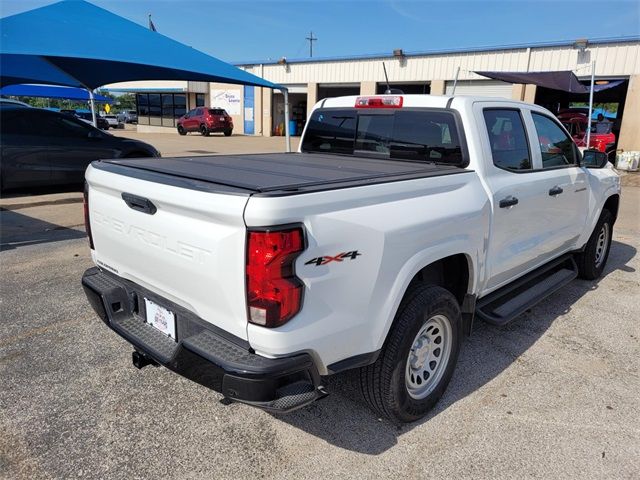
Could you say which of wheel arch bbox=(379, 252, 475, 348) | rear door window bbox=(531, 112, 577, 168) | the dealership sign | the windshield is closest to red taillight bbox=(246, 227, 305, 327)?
wheel arch bbox=(379, 252, 475, 348)

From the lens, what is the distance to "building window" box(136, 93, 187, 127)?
37500mm

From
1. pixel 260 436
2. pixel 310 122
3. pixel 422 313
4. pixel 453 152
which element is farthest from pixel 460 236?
pixel 310 122

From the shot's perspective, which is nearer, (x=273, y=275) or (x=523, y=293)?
(x=273, y=275)

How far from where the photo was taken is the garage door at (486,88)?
73.5ft

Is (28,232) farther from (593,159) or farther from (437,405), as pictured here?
(593,159)

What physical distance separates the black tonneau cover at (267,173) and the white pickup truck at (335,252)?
0.01 m

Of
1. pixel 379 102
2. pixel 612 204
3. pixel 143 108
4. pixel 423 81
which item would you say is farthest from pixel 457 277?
pixel 143 108

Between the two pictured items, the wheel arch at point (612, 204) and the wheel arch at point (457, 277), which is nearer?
the wheel arch at point (457, 277)

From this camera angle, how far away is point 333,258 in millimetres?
2084

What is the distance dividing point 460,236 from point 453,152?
0.77 metres

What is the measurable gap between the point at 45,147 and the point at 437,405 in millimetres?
8758

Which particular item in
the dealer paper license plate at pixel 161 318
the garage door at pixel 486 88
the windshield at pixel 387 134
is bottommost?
the dealer paper license plate at pixel 161 318

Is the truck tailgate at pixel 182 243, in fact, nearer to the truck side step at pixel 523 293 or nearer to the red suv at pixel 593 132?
the truck side step at pixel 523 293

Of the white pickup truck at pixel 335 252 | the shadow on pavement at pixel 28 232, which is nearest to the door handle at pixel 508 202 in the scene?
the white pickup truck at pixel 335 252
